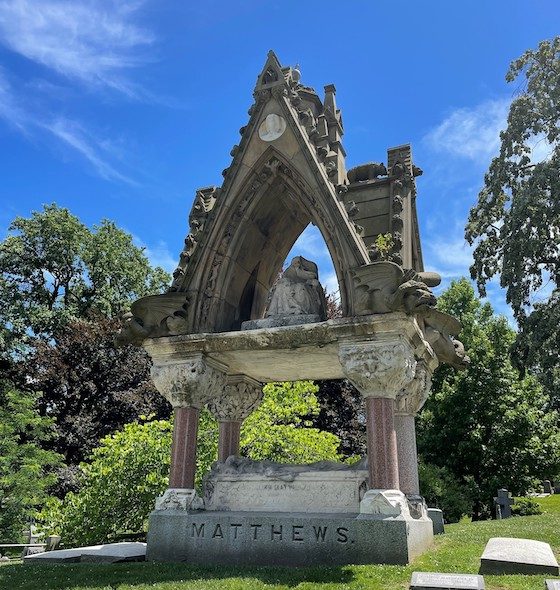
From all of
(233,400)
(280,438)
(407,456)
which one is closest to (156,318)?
(233,400)

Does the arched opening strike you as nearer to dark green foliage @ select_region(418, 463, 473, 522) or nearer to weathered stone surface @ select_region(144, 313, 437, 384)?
weathered stone surface @ select_region(144, 313, 437, 384)

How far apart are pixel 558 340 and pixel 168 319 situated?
12.8 metres

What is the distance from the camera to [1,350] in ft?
92.5

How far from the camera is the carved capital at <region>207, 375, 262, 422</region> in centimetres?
1111

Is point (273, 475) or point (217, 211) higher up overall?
point (217, 211)

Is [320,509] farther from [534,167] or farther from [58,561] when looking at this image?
[534,167]

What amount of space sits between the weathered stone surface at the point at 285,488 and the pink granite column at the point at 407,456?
1.50m

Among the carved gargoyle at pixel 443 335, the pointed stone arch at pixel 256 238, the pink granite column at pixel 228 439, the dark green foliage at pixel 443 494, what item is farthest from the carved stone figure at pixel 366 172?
the dark green foliage at pixel 443 494

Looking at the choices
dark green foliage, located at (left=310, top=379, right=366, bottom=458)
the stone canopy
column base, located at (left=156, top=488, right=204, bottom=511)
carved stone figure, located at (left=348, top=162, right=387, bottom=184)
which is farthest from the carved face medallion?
dark green foliage, located at (left=310, top=379, right=366, bottom=458)

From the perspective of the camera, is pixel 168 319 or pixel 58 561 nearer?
pixel 58 561

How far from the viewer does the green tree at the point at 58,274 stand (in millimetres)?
29922

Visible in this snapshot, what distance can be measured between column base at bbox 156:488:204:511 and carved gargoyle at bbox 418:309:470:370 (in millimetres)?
4628

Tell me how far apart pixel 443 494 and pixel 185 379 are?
15.7 meters

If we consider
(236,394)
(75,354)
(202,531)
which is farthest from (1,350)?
(202,531)
